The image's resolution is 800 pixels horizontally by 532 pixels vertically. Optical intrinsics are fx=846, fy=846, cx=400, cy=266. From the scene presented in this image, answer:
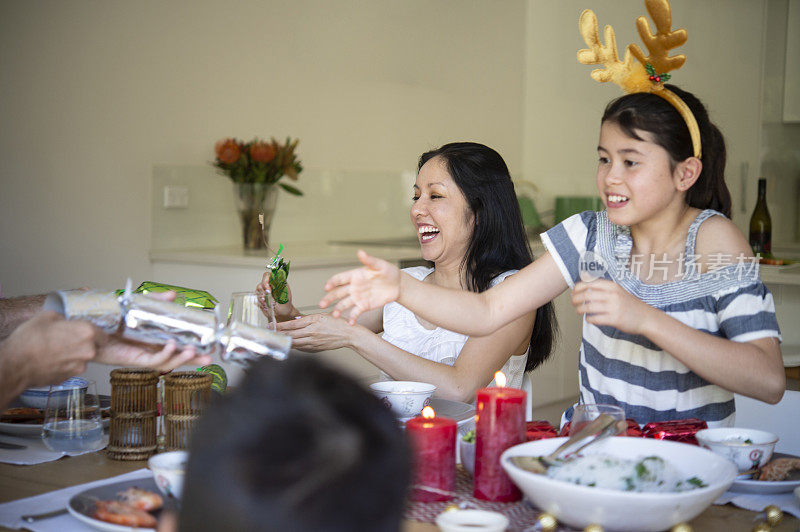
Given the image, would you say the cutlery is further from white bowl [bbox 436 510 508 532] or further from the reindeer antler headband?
the reindeer antler headband

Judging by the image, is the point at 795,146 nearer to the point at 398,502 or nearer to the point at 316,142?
the point at 316,142

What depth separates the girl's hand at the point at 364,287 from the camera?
4.45 ft

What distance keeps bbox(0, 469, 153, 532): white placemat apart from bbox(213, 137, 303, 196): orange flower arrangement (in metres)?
2.34

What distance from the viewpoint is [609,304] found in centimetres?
126

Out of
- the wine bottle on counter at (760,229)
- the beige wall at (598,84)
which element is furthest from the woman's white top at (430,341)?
the beige wall at (598,84)

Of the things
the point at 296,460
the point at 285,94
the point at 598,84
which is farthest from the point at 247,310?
the point at 598,84

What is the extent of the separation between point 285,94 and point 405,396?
259 centimetres

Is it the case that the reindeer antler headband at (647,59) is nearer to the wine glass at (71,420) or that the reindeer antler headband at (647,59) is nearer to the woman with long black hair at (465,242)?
the woman with long black hair at (465,242)

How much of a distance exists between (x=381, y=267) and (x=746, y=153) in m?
4.77

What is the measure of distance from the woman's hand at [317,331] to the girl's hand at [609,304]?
26.2 inches

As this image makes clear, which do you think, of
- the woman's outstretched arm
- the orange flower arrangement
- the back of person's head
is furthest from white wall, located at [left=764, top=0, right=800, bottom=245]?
the back of person's head

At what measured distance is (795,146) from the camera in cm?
550

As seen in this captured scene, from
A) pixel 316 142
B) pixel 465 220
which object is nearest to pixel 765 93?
pixel 316 142

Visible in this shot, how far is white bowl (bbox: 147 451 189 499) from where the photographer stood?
1.01 metres
